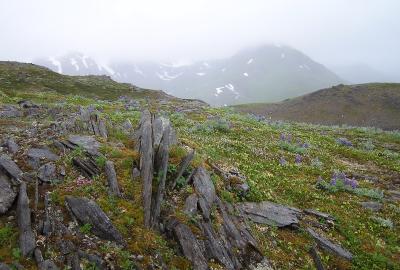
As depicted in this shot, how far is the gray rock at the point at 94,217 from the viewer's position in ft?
37.6

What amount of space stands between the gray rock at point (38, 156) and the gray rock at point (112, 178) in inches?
79.6

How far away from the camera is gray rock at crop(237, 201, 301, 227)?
15.5 meters

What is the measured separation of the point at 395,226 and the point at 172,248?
1105cm

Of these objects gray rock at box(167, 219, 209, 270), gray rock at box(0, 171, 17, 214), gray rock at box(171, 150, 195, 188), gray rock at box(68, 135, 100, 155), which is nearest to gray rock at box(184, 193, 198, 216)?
gray rock at box(167, 219, 209, 270)

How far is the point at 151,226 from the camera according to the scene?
12211 mm

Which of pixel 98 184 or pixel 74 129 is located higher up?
pixel 74 129

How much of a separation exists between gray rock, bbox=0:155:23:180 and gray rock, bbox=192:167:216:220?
19.7 feet

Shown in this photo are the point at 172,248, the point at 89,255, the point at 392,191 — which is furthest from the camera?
the point at 392,191

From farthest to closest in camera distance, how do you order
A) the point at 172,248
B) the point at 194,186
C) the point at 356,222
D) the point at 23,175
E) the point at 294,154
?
1. the point at 294,154
2. the point at 356,222
3. the point at 194,186
4. the point at 23,175
5. the point at 172,248

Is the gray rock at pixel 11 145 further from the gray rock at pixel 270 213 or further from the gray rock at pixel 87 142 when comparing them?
the gray rock at pixel 270 213

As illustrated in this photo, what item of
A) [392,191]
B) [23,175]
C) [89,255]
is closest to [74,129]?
[23,175]

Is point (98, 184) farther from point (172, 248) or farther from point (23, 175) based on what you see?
point (172, 248)

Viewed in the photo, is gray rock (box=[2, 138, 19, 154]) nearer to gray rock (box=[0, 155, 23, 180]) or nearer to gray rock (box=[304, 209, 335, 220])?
gray rock (box=[0, 155, 23, 180])

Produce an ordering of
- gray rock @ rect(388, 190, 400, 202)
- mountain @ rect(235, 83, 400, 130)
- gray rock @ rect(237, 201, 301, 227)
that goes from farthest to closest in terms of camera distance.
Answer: mountain @ rect(235, 83, 400, 130) < gray rock @ rect(388, 190, 400, 202) < gray rock @ rect(237, 201, 301, 227)
